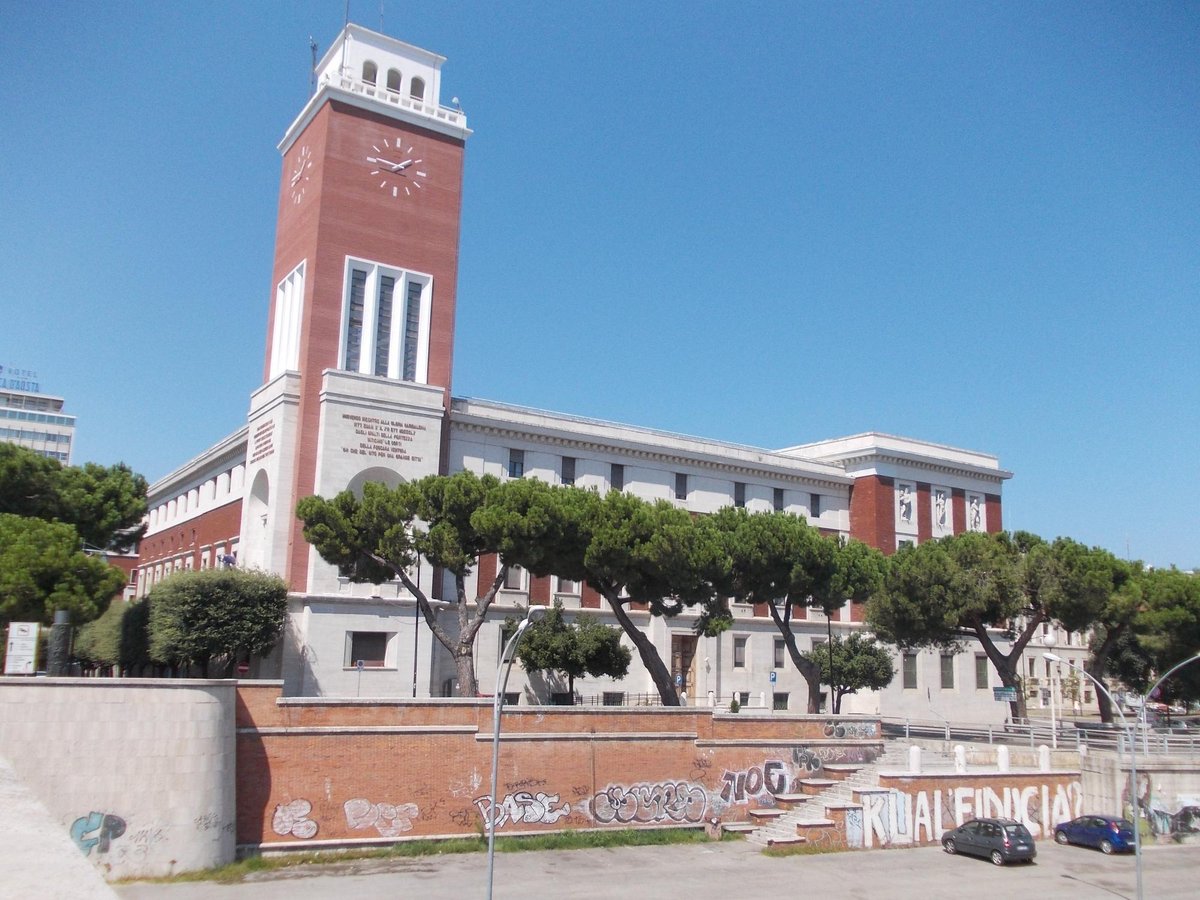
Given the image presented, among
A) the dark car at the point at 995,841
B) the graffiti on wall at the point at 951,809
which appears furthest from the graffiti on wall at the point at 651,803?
the dark car at the point at 995,841

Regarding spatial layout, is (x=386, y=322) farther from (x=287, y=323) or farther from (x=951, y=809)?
(x=951, y=809)

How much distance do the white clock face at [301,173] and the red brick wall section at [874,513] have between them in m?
33.6

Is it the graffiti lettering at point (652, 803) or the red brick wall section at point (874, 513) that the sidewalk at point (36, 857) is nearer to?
the graffiti lettering at point (652, 803)

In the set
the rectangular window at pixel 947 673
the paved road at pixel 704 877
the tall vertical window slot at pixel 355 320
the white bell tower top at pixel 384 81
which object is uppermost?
the white bell tower top at pixel 384 81

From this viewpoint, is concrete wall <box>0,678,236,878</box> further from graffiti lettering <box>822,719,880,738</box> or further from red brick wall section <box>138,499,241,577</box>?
red brick wall section <box>138,499,241,577</box>

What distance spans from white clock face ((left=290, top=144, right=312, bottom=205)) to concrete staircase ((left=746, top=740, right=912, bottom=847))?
31.9 metres

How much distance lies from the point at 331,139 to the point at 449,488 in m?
18.4

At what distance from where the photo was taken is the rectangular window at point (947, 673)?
2238 inches

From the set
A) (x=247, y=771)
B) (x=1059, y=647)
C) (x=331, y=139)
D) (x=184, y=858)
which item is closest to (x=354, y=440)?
(x=331, y=139)

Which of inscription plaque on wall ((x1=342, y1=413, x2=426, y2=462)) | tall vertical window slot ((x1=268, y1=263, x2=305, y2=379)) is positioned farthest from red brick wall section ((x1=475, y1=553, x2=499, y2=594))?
tall vertical window slot ((x1=268, y1=263, x2=305, y2=379))

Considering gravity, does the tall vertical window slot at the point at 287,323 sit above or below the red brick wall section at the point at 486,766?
above

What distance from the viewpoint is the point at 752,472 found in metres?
54.9

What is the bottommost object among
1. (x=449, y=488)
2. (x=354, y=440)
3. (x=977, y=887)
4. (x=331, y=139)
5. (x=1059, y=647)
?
(x=977, y=887)

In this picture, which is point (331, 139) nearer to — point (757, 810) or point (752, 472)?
point (752, 472)
